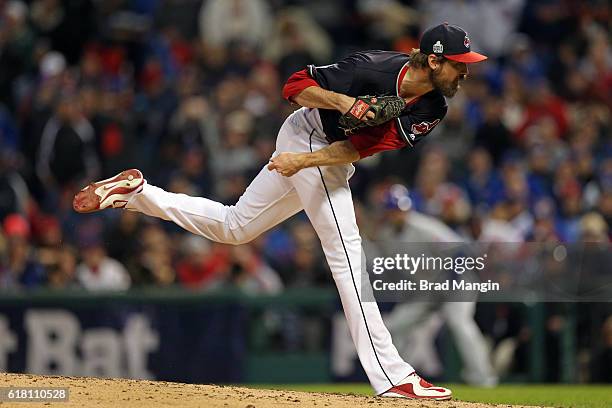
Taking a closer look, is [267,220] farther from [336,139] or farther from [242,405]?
[242,405]

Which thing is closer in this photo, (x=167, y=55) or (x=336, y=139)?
(x=336, y=139)

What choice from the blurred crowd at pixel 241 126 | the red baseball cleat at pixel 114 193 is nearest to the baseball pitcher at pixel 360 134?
the red baseball cleat at pixel 114 193

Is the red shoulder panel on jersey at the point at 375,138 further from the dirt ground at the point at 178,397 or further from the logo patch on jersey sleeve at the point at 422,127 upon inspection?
the dirt ground at the point at 178,397

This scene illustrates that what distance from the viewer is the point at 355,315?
24.0 feet

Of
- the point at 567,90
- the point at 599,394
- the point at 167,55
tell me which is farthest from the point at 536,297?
the point at 167,55

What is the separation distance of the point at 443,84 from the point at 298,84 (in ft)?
2.63

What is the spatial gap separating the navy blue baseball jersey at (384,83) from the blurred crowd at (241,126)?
196 inches

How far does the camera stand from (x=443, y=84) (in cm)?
720

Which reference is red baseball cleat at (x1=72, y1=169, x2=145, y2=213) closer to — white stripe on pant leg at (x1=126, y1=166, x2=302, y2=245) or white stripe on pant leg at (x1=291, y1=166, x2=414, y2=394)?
white stripe on pant leg at (x1=126, y1=166, x2=302, y2=245)

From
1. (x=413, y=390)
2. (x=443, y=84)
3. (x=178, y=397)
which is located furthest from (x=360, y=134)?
(x=178, y=397)

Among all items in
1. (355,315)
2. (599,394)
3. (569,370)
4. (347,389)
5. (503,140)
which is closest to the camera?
(355,315)

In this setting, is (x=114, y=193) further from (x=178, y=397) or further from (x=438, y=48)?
(x=438, y=48)

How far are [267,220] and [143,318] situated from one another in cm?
426

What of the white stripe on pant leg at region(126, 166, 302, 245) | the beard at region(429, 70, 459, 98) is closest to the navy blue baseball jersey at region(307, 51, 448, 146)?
the beard at region(429, 70, 459, 98)
